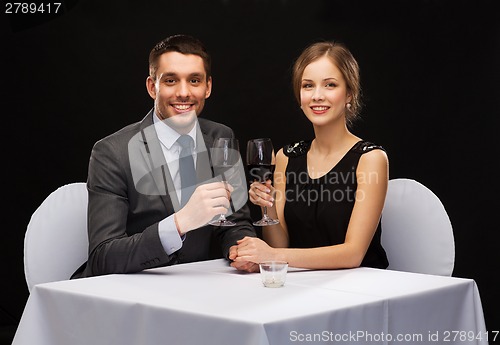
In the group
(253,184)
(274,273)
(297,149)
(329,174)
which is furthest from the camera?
(297,149)

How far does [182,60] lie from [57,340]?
1244 millimetres

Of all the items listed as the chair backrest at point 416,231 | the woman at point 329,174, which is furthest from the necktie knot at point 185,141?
the chair backrest at point 416,231

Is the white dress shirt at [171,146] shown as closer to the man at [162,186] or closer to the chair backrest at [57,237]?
the man at [162,186]

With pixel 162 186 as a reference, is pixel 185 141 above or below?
above

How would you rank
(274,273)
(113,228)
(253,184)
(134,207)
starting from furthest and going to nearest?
(134,207) → (113,228) → (253,184) → (274,273)

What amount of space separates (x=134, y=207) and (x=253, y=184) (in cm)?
53

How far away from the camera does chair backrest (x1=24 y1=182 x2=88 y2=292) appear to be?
3156 millimetres

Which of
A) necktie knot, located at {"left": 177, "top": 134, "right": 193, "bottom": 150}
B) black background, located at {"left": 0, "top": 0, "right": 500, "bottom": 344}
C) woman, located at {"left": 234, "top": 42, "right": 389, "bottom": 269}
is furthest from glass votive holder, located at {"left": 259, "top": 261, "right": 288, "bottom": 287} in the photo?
black background, located at {"left": 0, "top": 0, "right": 500, "bottom": 344}

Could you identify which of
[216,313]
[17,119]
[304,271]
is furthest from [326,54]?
[17,119]

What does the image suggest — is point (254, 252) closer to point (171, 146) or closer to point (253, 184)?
point (253, 184)

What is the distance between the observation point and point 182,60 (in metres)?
3.18

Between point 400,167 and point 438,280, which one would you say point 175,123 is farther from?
point 400,167

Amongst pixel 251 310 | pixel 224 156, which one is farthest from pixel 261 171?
pixel 251 310

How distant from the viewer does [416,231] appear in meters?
3.36
